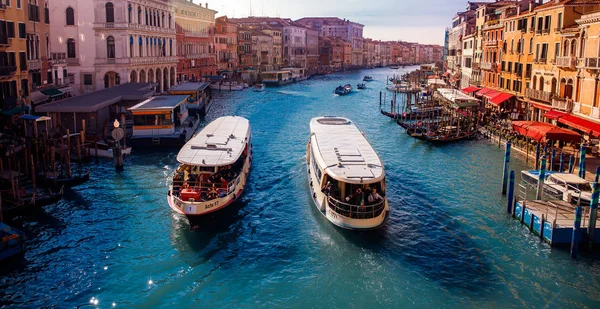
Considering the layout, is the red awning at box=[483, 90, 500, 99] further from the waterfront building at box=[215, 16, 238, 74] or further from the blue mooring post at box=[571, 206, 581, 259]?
→ the waterfront building at box=[215, 16, 238, 74]

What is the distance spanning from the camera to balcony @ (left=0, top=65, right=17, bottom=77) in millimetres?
26678

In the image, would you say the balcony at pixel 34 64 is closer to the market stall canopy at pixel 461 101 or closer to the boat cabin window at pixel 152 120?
the boat cabin window at pixel 152 120

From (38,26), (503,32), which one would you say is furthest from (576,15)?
(38,26)

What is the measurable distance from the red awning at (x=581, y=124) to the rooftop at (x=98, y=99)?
2467 cm

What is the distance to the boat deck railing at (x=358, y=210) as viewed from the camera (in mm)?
16078

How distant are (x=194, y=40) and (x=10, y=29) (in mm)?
42646

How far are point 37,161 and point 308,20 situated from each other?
143m

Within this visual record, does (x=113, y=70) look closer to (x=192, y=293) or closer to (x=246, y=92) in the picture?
(x=246, y=92)

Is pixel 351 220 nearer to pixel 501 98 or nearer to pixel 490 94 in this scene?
pixel 501 98

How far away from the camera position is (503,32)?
4022cm

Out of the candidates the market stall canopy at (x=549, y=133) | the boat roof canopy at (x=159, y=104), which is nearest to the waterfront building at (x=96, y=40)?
the boat roof canopy at (x=159, y=104)

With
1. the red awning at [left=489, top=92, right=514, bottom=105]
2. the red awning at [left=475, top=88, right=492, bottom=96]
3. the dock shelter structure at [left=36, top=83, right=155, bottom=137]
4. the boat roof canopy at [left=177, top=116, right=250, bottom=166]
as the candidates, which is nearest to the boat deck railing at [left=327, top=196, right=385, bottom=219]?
the boat roof canopy at [left=177, top=116, right=250, bottom=166]

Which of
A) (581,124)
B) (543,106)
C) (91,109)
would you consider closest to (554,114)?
(543,106)

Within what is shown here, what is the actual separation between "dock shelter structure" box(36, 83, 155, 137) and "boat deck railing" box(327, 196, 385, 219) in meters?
15.2
